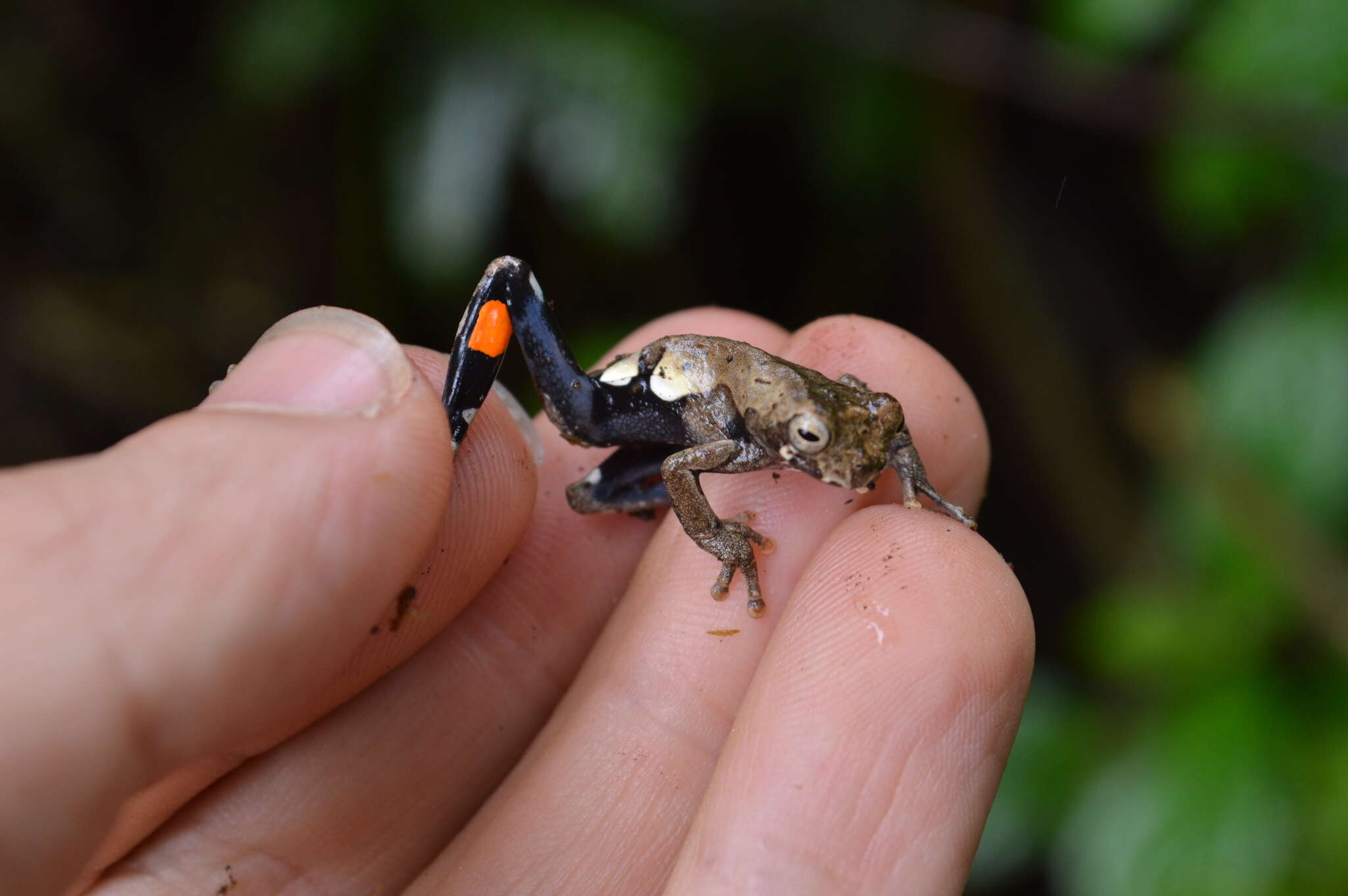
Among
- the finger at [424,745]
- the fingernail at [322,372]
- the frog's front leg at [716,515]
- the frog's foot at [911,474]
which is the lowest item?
the finger at [424,745]

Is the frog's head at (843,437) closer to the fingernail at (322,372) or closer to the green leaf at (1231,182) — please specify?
the fingernail at (322,372)

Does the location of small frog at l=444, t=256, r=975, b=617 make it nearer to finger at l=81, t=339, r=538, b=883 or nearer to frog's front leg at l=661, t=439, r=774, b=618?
frog's front leg at l=661, t=439, r=774, b=618

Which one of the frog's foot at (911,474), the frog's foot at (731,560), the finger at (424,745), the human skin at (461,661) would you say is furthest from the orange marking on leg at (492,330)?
the frog's foot at (911,474)

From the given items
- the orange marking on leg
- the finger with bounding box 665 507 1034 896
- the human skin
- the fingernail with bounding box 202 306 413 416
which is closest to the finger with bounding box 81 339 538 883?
the human skin

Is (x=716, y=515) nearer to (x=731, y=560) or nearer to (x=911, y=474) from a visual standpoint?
(x=731, y=560)

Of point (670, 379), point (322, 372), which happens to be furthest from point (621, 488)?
point (322, 372)

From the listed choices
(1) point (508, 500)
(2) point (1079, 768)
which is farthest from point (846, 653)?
(2) point (1079, 768)
